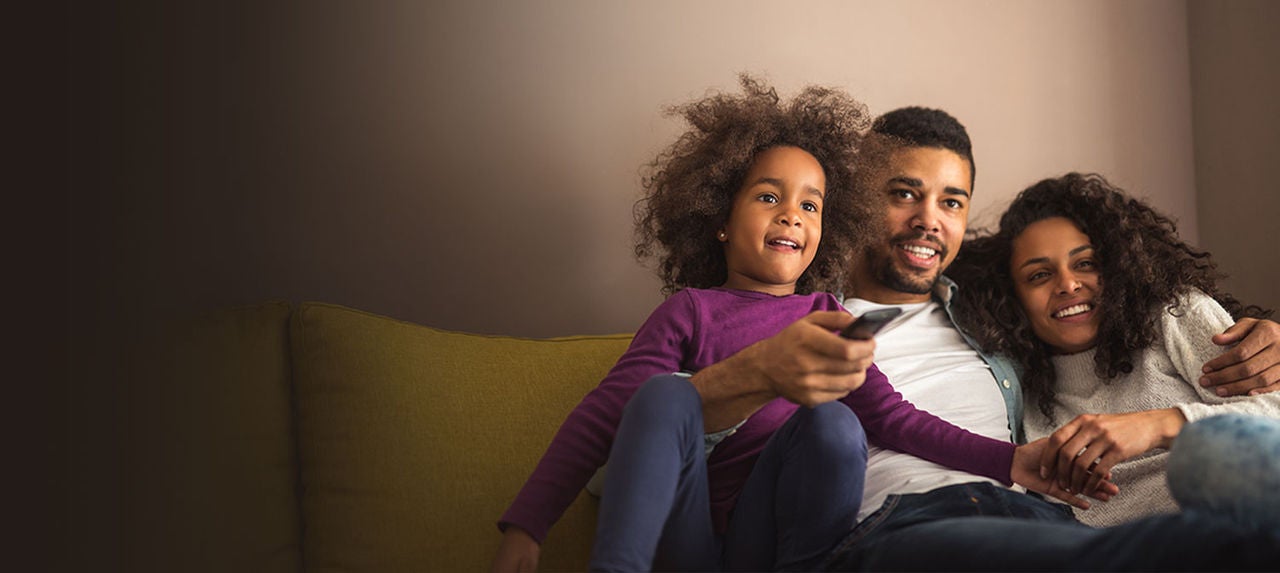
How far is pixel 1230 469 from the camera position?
82cm

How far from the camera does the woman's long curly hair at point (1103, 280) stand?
5.67 feet

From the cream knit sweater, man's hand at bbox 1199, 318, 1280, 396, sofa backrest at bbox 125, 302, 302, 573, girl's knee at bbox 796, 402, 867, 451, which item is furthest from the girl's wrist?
sofa backrest at bbox 125, 302, 302, 573

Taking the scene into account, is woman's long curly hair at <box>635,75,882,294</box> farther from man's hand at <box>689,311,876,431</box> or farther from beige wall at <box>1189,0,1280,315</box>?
beige wall at <box>1189,0,1280,315</box>

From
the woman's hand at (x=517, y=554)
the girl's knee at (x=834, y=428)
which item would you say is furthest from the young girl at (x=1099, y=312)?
the woman's hand at (x=517, y=554)

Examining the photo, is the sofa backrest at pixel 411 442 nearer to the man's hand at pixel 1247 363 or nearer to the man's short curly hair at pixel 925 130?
the man's short curly hair at pixel 925 130

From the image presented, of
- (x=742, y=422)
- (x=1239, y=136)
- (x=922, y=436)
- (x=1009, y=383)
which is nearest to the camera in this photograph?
(x=742, y=422)

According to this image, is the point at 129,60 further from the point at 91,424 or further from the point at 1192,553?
the point at 1192,553

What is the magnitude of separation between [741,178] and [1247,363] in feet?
2.81

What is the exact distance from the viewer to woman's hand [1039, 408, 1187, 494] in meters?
1.39

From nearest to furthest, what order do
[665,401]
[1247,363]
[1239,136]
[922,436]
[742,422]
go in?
1. [665,401]
2. [742,422]
3. [922,436]
4. [1247,363]
5. [1239,136]

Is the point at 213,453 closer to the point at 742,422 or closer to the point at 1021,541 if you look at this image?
the point at 742,422

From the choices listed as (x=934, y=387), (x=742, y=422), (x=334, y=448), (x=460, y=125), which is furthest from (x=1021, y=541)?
(x=460, y=125)

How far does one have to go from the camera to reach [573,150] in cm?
200

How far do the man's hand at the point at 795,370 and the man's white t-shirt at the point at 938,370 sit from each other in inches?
16.8
